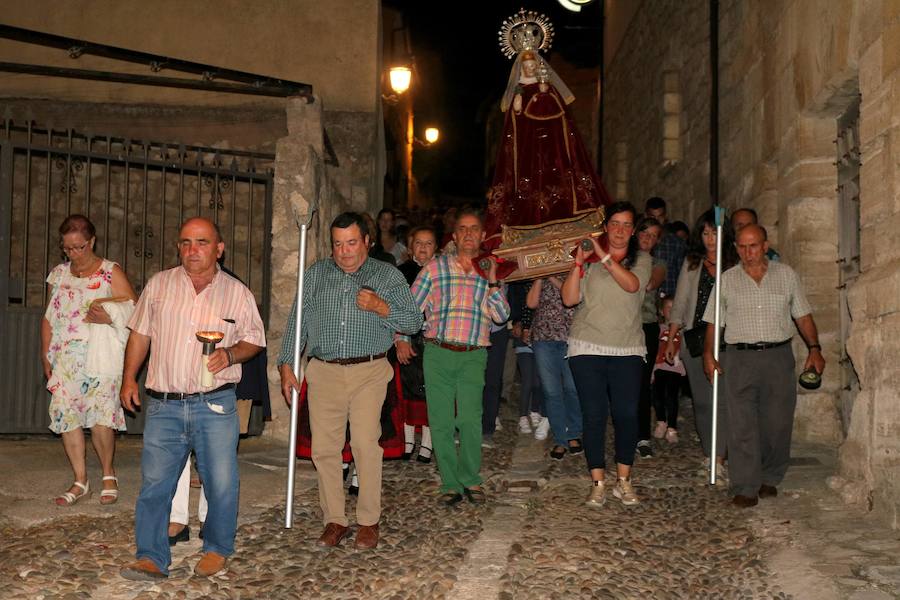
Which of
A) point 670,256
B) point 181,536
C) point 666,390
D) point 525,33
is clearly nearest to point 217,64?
point 525,33

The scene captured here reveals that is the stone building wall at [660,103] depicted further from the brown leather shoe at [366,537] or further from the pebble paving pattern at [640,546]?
the brown leather shoe at [366,537]

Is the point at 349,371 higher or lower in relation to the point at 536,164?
lower

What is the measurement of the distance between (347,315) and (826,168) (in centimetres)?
456

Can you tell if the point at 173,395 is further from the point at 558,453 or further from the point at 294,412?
the point at 558,453

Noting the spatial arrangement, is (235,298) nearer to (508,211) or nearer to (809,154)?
(508,211)

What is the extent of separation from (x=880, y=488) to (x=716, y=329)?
4.64 ft

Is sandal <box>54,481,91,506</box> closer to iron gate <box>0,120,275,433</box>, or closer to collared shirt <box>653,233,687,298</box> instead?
iron gate <box>0,120,275,433</box>

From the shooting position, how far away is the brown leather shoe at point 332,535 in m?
5.09

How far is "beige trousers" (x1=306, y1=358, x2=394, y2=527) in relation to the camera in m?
5.19

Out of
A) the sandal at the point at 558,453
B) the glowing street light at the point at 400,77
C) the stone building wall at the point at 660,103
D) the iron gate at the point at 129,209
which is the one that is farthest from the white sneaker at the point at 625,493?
the glowing street light at the point at 400,77

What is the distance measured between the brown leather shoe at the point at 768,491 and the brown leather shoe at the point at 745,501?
23 centimetres

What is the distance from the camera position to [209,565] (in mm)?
4590

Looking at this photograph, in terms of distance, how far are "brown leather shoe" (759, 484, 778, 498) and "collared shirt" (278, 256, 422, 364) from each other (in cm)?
262

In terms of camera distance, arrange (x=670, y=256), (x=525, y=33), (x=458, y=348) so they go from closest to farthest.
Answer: (x=458, y=348)
(x=670, y=256)
(x=525, y=33)
